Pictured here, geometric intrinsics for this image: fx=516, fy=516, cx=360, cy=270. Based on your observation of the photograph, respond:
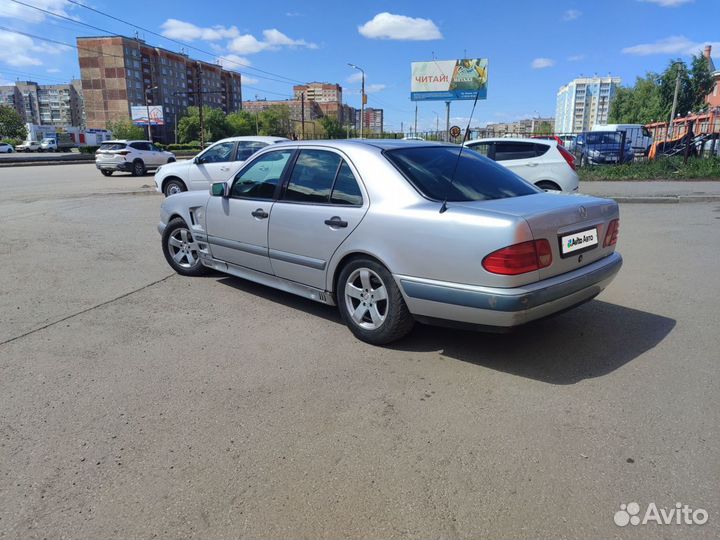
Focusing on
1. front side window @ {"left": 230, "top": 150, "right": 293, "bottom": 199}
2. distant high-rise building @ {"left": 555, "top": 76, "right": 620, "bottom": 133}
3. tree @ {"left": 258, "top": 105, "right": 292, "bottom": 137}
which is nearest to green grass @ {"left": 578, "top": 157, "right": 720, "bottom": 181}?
front side window @ {"left": 230, "top": 150, "right": 293, "bottom": 199}

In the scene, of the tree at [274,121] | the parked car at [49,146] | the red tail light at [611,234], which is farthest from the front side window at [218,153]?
the tree at [274,121]

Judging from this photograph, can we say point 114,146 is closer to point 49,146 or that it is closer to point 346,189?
point 346,189

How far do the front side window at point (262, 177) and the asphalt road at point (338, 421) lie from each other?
1.11 metres

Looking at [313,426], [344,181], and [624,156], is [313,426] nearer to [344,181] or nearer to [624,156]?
[344,181]

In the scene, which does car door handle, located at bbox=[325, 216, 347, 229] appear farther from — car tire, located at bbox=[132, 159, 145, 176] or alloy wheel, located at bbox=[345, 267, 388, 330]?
car tire, located at bbox=[132, 159, 145, 176]

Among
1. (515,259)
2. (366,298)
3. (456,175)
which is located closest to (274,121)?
(456,175)

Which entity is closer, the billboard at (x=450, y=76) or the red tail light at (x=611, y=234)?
the red tail light at (x=611, y=234)

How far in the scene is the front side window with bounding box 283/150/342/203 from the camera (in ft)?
14.2

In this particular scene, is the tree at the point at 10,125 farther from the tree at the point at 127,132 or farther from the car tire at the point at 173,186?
the car tire at the point at 173,186

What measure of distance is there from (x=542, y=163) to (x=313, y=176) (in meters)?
7.73

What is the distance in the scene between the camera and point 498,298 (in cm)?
327

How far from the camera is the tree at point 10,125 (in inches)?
3546

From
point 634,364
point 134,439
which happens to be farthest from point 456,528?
point 634,364

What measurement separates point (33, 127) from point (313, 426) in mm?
110739
